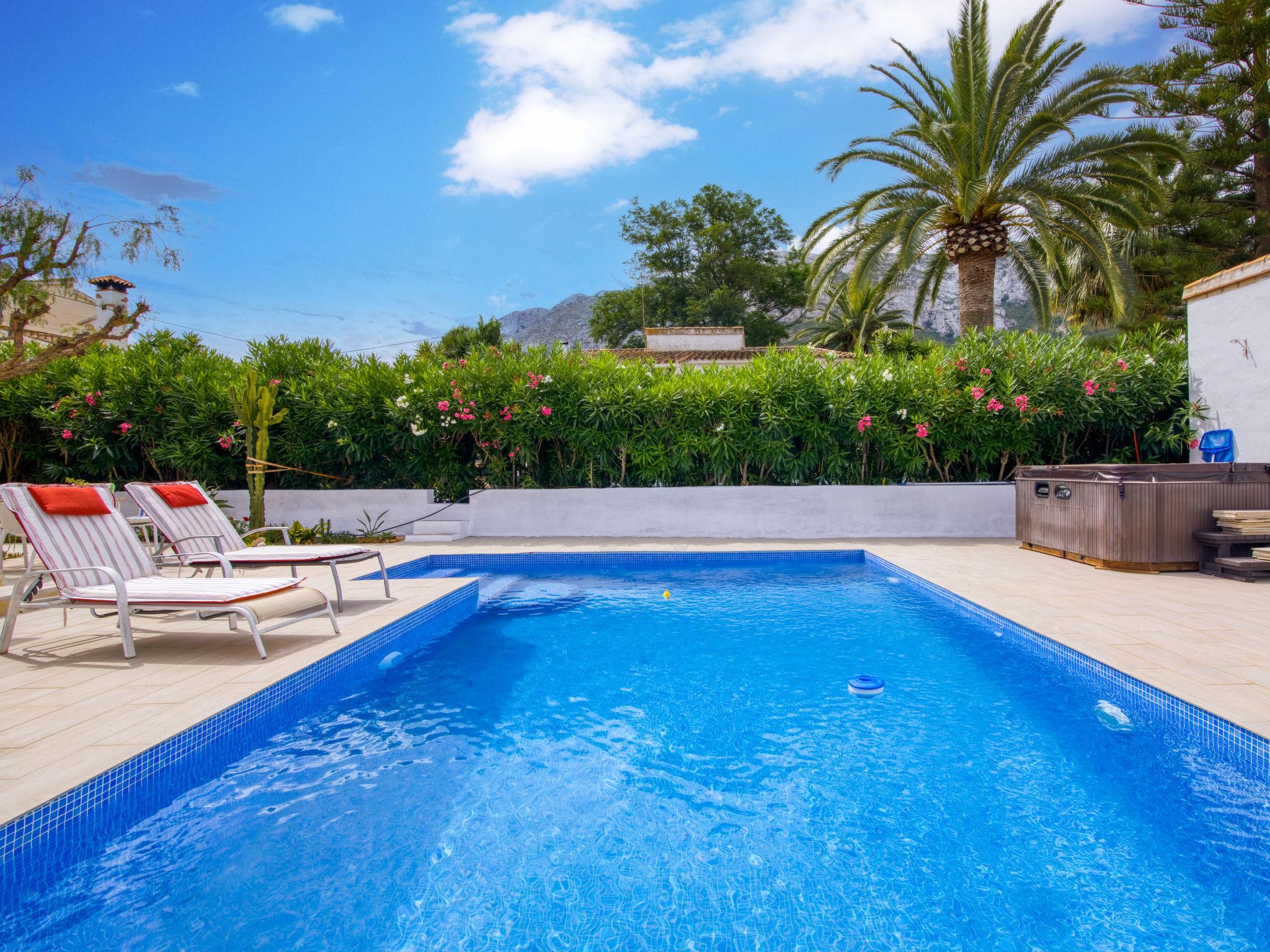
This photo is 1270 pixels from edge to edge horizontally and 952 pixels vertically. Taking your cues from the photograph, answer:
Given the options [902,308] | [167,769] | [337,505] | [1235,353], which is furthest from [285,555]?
[902,308]

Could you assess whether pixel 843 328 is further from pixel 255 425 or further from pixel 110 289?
pixel 110 289

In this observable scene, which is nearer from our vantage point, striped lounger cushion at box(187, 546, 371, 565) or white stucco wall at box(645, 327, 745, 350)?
striped lounger cushion at box(187, 546, 371, 565)

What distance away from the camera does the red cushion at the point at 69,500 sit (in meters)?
4.12

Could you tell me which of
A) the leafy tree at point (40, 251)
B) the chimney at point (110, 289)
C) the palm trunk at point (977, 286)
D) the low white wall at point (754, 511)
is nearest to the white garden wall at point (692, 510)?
the low white wall at point (754, 511)

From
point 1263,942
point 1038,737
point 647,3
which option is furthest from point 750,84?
point 1263,942

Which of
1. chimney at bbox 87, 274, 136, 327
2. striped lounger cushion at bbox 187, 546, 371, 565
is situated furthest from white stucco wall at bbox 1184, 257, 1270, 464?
chimney at bbox 87, 274, 136, 327

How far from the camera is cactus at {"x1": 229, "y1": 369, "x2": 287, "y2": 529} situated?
29.5ft

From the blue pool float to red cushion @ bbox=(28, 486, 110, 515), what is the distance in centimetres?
478

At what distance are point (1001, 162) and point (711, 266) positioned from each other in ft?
81.6

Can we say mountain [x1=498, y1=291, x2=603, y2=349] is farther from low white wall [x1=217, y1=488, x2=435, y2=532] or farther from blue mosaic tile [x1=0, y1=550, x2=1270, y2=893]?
blue mosaic tile [x1=0, y1=550, x2=1270, y2=893]

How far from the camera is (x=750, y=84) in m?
18.8

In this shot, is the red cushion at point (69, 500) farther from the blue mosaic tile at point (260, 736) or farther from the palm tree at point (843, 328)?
the palm tree at point (843, 328)

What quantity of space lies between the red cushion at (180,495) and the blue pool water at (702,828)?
250cm

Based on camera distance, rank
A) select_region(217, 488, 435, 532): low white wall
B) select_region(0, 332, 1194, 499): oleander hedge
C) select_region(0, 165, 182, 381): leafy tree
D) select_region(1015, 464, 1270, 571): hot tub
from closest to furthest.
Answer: select_region(1015, 464, 1270, 571): hot tub
select_region(0, 332, 1194, 499): oleander hedge
select_region(217, 488, 435, 532): low white wall
select_region(0, 165, 182, 381): leafy tree
